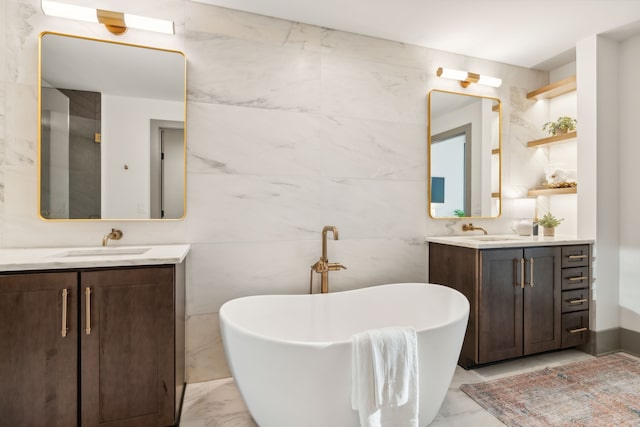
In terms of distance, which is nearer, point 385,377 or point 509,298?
point 385,377

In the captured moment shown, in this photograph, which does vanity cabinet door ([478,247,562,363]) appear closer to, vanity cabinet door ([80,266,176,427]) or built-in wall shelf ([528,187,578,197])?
built-in wall shelf ([528,187,578,197])

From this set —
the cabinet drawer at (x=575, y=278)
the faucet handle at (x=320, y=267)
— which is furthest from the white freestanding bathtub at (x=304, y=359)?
the cabinet drawer at (x=575, y=278)

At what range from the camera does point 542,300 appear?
7.60ft

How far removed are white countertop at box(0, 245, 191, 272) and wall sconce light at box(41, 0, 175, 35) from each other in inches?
51.1

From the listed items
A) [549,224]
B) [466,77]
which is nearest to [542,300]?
[549,224]

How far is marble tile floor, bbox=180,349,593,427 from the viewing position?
168 cm

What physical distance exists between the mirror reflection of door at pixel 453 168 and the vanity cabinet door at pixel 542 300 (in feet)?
2.10

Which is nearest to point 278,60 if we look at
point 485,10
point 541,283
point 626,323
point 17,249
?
point 485,10

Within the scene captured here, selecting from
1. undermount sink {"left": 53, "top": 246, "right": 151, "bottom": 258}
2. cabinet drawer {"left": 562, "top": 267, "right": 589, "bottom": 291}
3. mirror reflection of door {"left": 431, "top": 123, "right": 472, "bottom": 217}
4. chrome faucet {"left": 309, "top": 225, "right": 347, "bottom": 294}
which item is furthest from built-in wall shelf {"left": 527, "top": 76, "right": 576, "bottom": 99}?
undermount sink {"left": 53, "top": 246, "right": 151, "bottom": 258}

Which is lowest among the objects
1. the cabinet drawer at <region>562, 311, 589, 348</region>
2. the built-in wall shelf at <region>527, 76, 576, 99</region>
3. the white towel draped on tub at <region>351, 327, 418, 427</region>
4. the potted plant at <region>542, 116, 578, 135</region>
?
the cabinet drawer at <region>562, 311, 589, 348</region>

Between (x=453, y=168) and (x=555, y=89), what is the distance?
1182 mm

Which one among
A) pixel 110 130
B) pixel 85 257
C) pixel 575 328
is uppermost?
pixel 110 130

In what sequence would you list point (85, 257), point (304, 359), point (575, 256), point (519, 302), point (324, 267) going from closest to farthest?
point (304, 359)
point (85, 257)
point (324, 267)
point (519, 302)
point (575, 256)

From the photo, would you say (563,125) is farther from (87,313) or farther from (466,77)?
(87,313)
